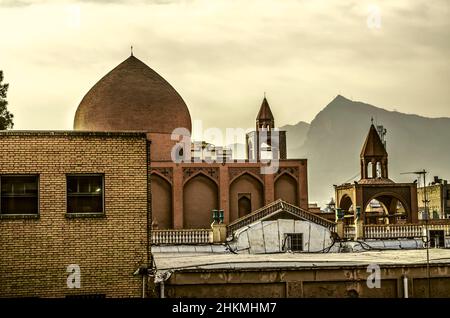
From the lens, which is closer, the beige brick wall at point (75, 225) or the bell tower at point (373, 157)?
the beige brick wall at point (75, 225)

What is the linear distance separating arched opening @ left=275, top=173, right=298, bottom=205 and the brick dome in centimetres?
626

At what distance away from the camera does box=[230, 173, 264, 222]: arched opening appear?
40.7 metres

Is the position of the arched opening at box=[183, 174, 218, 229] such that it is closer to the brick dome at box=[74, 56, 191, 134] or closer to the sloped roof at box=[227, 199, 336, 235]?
the brick dome at box=[74, 56, 191, 134]

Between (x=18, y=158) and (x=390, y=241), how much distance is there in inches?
744

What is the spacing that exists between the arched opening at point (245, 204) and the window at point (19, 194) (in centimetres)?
2519

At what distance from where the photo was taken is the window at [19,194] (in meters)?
16.0

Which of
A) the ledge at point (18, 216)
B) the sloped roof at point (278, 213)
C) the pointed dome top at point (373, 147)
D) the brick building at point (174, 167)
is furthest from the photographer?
the pointed dome top at point (373, 147)

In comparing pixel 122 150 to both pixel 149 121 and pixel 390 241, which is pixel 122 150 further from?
pixel 149 121

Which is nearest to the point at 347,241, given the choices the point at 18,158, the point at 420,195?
the point at 18,158

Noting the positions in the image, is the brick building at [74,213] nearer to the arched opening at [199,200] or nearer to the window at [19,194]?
the window at [19,194]
